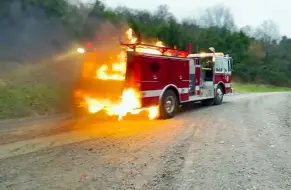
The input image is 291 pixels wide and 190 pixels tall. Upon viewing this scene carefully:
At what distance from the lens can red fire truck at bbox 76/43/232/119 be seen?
9.74m

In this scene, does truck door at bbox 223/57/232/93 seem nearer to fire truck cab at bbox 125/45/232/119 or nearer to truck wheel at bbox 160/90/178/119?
fire truck cab at bbox 125/45/232/119

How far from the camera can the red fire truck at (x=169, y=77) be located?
974 cm

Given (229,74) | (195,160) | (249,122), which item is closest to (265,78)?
(229,74)

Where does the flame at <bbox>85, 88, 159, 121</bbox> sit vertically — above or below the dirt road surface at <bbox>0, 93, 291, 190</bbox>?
above

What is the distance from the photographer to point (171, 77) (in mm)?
11109

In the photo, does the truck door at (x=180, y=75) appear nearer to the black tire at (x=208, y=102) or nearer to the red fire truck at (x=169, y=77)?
the red fire truck at (x=169, y=77)

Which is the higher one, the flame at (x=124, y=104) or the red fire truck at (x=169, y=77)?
the red fire truck at (x=169, y=77)

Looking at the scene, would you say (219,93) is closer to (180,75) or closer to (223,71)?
(223,71)

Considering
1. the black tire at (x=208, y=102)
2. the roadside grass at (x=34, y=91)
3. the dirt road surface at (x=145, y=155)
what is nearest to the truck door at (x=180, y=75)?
the dirt road surface at (x=145, y=155)

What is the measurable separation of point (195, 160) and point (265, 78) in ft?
170

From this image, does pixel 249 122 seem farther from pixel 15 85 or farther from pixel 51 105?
pixel 15 85

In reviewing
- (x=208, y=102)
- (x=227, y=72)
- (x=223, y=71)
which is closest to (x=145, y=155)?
(x=208, y=102)

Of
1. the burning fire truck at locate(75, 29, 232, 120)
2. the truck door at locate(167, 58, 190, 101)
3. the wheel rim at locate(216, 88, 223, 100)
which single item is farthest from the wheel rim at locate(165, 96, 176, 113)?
the wheel rim at locate(216, 88, 223, 100)

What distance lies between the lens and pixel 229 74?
16266 mm
